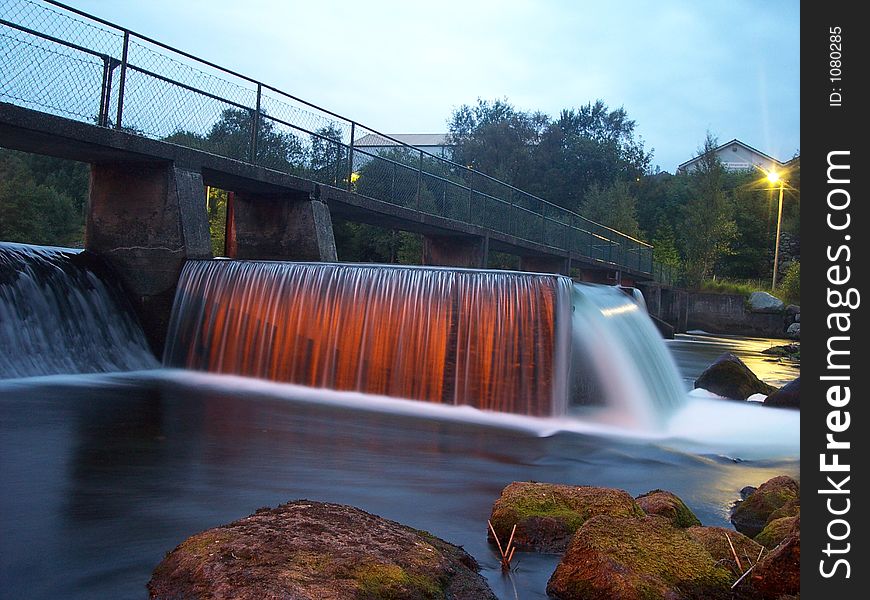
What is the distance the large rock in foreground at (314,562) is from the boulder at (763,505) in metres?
2.19

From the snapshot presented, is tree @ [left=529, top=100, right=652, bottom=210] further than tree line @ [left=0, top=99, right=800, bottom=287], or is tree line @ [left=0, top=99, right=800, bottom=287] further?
tree @ [left=529, top=100, right=652, bottom=210]

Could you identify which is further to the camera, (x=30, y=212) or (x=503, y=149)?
(x=503, y=149)

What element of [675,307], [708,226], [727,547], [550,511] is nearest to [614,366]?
[550,511]

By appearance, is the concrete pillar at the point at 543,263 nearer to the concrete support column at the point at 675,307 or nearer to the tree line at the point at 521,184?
the tree line at the point at 521,184

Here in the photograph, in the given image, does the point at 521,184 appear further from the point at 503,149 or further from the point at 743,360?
the point at 743,360

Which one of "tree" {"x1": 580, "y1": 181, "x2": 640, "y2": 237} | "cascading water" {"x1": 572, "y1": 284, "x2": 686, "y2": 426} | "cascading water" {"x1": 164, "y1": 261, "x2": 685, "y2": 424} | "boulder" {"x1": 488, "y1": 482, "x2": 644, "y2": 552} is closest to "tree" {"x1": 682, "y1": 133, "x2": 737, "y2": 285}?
"tree" {"x1": 580, "y1": 181, "x2": 640, "y2": 237}

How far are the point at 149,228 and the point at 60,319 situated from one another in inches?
89.6

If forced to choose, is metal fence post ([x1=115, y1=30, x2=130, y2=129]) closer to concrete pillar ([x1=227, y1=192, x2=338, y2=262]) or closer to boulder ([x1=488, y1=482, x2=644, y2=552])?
concrete pillar ([x1=227, y1=192, x2=338, y2=262])

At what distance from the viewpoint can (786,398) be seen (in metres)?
11.2

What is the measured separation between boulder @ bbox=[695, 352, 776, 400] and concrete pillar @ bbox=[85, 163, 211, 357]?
27.2 ft

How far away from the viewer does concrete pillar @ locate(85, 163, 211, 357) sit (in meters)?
11.7

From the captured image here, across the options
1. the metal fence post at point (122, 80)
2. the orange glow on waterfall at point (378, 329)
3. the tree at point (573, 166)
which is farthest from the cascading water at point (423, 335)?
the tree at point (573, 166)

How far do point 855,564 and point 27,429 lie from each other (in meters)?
6.07

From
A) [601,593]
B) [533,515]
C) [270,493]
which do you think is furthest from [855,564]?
[270,493]
